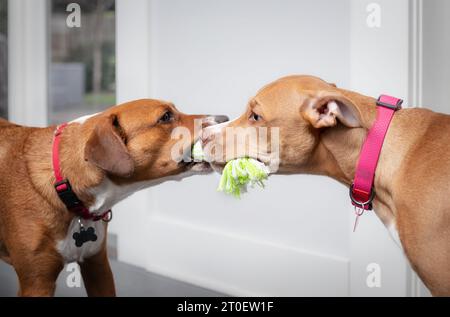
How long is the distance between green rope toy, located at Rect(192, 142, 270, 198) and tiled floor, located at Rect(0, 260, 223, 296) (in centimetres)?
156

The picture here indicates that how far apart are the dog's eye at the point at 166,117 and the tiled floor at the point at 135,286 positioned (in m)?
1.48

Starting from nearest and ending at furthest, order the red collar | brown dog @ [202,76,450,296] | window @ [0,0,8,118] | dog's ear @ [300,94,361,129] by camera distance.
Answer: brown dog @ [202,76,450,296] → dog's ear @ [300,94,361,129] → the red collar → window @ [0,0,8,118]

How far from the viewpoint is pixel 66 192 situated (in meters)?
2.30

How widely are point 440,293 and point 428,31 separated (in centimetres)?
135

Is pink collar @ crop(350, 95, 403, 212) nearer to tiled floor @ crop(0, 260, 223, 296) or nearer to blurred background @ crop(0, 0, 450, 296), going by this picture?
blurred background @ crop(0, 0, 450, 296)

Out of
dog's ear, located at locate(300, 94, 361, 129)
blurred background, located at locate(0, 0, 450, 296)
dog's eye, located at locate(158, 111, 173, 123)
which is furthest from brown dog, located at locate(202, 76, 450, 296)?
blurred background, located at locate(0, 0, 450, 296)

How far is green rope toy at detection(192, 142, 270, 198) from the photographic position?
2.14 meters

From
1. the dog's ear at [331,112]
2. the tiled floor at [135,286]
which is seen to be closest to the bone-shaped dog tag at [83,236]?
the dog's ear at [331,112]

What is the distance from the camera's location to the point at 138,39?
406cm

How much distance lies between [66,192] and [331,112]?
1056 mm

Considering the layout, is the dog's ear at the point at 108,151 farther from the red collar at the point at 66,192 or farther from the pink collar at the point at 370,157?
the pink collar at the point at 370,157

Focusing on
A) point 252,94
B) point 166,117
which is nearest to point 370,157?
point 166,117

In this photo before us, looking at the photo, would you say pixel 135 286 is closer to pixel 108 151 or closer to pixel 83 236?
pixel 83 236

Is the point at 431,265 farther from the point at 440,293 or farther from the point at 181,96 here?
the point at 181,96
